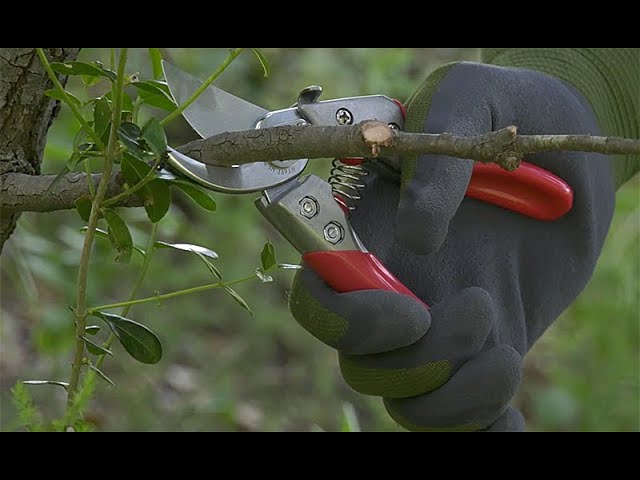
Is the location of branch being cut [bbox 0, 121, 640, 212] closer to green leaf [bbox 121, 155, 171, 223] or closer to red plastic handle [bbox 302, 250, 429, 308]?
green leaf [bbox 121, 155, 171, 223]

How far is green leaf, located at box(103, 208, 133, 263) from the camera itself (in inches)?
34.1

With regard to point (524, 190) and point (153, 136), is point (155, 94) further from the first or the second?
point (524, 190)

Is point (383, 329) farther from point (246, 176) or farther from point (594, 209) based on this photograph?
point (594, 209)

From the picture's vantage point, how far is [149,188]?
2.75ft

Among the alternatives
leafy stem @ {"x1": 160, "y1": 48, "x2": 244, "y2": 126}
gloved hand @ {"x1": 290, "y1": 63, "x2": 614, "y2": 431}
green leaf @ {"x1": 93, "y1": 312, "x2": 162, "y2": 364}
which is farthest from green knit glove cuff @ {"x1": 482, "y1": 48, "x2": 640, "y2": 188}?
green leaf @ {"x1": 93, "y1": 312, "x2": 162, "y2": 364}

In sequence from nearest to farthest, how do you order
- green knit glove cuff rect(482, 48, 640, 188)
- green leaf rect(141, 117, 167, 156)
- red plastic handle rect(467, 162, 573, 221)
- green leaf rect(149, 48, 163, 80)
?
1. green leaf rect(141, 117, 167, 156)
2. green leaf rect(149, 48, 163, 80)
3. red plastic handle rect(467, 162, 573, 221)
4. green knit glove cuff rect(482, 48, 640, 188)

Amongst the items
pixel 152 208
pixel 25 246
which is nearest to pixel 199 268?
pixel 25 246

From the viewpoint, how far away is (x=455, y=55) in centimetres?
288

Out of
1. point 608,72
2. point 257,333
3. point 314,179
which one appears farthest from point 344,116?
point 257,333

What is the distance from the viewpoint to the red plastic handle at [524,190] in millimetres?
1042

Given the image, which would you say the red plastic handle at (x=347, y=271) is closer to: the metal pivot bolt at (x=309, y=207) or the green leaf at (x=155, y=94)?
Answer: the metal pivot bolt at (x=309, y=207)

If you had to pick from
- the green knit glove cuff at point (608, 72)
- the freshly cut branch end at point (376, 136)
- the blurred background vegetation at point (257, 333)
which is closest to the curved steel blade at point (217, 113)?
the freshly cut branch end at point (376, 136)

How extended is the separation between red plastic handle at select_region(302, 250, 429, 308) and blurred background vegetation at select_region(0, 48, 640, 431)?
1.21 meters

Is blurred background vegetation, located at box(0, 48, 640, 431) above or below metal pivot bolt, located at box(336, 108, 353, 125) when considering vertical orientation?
above
